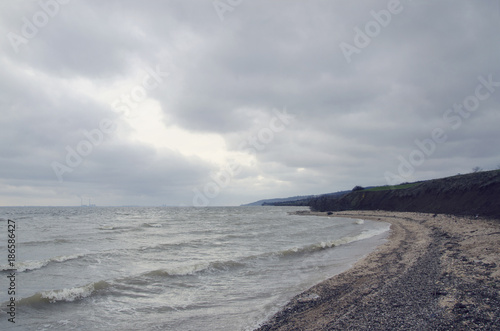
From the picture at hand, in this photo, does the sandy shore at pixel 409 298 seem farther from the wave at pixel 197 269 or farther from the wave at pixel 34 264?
the wave at pixel 34 264

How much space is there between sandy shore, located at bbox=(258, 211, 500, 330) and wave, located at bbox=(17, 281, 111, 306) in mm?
8049

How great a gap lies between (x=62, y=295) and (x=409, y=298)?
12.4m

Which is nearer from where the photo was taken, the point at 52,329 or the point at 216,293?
the point at 52,329

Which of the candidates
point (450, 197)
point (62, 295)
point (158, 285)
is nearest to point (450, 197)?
point (450, 197)

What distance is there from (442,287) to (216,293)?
321 inches

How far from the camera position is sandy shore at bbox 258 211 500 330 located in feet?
22.3

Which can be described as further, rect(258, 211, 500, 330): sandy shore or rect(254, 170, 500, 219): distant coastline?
rect(254, 170, 500, 219): distant coastline

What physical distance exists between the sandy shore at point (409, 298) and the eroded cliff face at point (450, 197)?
28.5 metres

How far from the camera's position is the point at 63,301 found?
1109 centimetres

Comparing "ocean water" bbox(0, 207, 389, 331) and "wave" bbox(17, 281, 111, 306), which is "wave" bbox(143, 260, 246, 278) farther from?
"wave" bbox(17, 281, 111, 306)

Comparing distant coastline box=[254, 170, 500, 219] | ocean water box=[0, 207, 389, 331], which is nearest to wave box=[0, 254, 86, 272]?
ocean water box=[0, 207, 389, 331]

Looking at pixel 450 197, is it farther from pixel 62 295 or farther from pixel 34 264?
pixel 34 264

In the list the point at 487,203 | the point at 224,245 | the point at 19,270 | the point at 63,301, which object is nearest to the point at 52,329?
the point at 63,301

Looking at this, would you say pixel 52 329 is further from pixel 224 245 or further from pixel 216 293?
pixel 224 245
